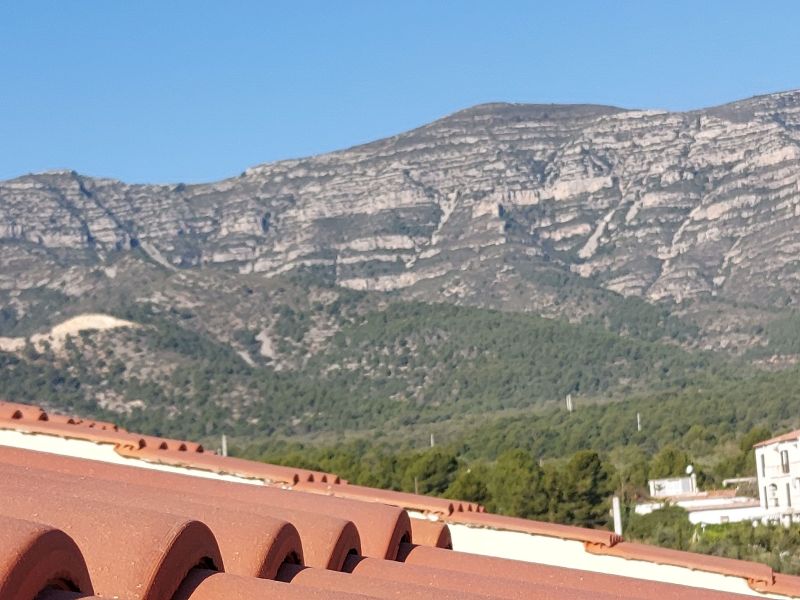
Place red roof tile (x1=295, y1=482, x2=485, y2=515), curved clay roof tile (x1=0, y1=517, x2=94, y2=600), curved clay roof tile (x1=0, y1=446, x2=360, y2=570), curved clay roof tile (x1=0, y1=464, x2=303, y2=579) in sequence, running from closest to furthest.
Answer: curved clay roof tile (x1=0, y1=517, x2=94, y2=600), curved clay roof tile (x1=0, y1=464, x2=303, y2=579), curved clay roof tile (x1=0, y1=446, x2=360, y2=570), red roof tile (x1=295, y1=482, x2=485, y2=515)

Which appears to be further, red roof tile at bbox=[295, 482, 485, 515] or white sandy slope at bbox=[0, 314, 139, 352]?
white sandy slope at bbox=[0, 314, 139, 352]

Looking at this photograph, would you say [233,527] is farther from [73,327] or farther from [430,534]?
A: [73,327]

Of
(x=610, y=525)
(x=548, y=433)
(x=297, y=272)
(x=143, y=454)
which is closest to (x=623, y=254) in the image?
(x=297, y=272)

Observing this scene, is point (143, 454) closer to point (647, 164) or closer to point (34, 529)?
point (34, 529)

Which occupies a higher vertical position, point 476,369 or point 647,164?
point 647,164

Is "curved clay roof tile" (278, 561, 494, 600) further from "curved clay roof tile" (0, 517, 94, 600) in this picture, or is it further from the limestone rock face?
the limestone rock face

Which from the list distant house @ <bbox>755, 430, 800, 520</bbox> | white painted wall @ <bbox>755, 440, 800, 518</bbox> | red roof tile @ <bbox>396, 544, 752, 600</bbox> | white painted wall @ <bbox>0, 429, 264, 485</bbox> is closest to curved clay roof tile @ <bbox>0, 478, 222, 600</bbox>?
red roof tile @ <bbox>396, 544, 752, 600</bbox>

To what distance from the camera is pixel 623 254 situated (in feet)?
475

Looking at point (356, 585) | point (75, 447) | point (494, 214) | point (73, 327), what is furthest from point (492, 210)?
point (356, 585)

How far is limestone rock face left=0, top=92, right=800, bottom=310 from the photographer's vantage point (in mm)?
138125

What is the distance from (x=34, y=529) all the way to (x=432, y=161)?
562 feet

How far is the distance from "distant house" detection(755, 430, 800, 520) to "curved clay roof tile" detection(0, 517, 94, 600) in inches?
1677

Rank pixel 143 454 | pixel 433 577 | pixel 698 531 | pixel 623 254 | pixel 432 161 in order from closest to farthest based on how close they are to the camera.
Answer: pixel 433 577
pixel 143 454
pixel 698 531
pixel 623 254
pixel 432 161

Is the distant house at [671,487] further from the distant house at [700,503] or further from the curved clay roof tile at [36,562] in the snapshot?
the curved clay roof tile at [36,562]
